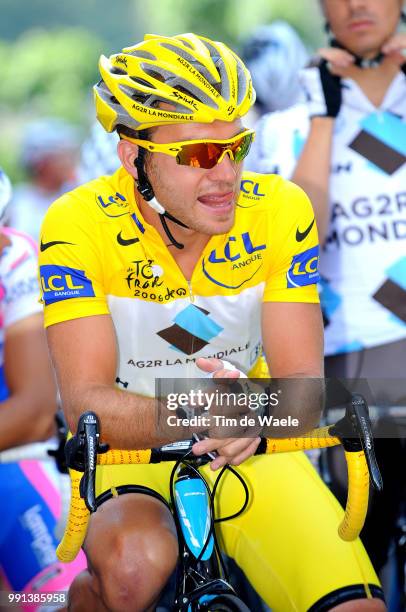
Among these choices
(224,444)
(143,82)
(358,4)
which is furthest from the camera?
(358,4)

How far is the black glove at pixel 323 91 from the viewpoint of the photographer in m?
5.08

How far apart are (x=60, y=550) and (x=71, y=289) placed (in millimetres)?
921

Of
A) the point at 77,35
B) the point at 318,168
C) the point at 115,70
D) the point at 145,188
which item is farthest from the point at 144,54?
the point at 77,35

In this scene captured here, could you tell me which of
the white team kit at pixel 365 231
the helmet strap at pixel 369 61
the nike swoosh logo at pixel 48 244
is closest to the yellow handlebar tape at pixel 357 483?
the nike swoosh logo at pixel 48 244

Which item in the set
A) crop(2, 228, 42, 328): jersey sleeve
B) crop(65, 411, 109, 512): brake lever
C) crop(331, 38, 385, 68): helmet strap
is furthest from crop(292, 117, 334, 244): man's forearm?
crop(65, 411, 109, 512): brake lever

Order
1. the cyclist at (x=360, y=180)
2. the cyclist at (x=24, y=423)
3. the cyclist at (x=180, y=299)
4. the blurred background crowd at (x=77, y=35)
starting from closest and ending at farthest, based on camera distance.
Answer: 1. the cyclist at (x=180, y=299)
2. the cyclist at (x=24, y=423)
3. the cyclist at (x=360, y=180)
4. the blurred background crowd at (x=77, y=35)

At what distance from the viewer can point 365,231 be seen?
195 inches

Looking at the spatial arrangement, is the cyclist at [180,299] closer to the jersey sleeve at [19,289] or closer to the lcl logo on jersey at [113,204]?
the lcl logo on jersey at [113,204]

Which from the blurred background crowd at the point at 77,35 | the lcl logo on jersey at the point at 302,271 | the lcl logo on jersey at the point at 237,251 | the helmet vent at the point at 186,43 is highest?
the blurred background crowd at the point at 77,35

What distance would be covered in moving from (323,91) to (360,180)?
50cm

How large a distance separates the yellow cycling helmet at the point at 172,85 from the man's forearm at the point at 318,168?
1.25 meters

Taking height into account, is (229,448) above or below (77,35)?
below

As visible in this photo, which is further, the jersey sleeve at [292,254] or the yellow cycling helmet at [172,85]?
the jersey sleeve at [292,254]

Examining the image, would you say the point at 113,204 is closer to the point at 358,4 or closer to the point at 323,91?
the point at 323,91
